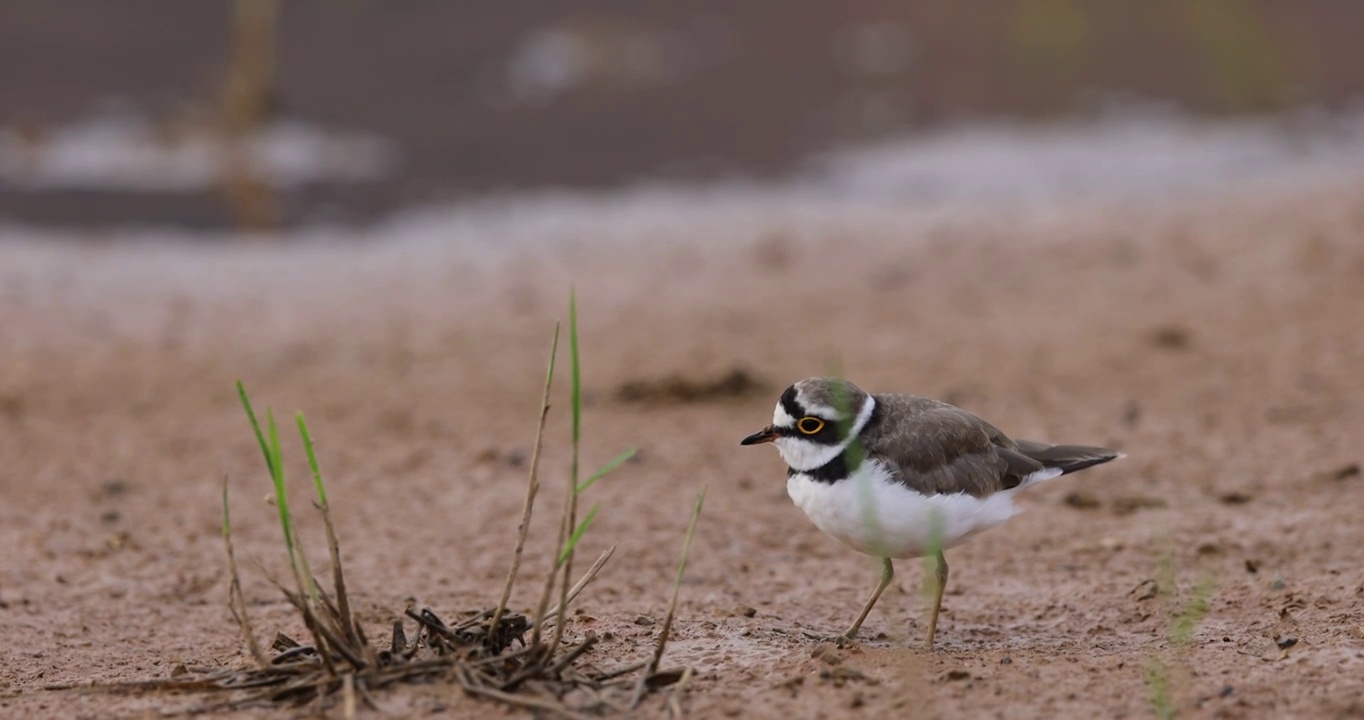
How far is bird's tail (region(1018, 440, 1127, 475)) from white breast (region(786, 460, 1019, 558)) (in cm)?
52

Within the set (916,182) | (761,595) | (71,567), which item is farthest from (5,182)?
(761,595)

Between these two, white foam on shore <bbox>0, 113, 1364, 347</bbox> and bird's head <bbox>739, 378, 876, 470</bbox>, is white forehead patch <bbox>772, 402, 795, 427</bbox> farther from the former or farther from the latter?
white foam on shore <bbox>0, 113, 1364, 347</bbox>

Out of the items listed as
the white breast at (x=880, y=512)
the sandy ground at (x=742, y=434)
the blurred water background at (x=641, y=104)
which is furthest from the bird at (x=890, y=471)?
the blurred water background at (x=641, y=104)

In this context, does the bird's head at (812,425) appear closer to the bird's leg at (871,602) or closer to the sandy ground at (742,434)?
the bird's leg at (871,602)

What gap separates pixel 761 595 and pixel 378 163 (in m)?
10.3

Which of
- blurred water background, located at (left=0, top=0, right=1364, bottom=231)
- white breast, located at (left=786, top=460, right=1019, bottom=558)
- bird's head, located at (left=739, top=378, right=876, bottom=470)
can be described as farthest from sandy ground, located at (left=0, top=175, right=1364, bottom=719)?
blurred water background, located at (left=0, top=0, right=1364, bottom=231)

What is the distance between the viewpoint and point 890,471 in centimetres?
464

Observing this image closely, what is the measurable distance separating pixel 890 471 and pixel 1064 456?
0.81m

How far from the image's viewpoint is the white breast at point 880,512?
446 centimetres

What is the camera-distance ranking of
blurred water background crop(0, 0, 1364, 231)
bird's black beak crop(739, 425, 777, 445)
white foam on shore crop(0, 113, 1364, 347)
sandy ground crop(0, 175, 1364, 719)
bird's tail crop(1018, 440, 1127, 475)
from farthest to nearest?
blurred water background crop(0, 0, 1364, 231) < white foam on shore crop(0, 113, 1364, 347) < bird's tail crop(1018, 440, 1127, 475) < bird's black beak crop(739, 425, 777, 445) < sandy ground crop(0, 175, 1364, 719)

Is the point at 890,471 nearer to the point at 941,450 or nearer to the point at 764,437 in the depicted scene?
the point at 941,450

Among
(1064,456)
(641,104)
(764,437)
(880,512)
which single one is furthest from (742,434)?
(641,104)

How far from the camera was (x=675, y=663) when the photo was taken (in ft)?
14.0

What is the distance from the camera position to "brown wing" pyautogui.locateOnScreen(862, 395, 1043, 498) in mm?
4695
